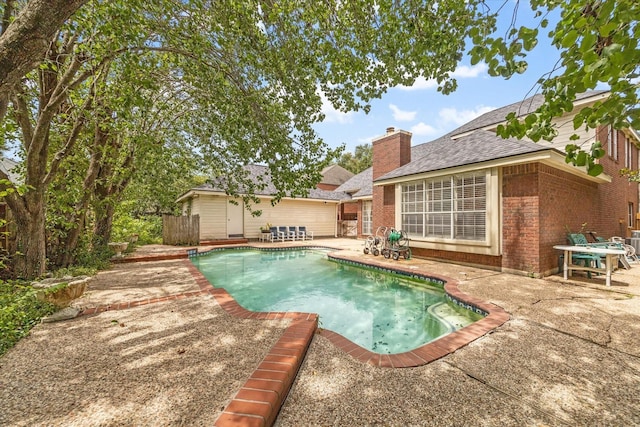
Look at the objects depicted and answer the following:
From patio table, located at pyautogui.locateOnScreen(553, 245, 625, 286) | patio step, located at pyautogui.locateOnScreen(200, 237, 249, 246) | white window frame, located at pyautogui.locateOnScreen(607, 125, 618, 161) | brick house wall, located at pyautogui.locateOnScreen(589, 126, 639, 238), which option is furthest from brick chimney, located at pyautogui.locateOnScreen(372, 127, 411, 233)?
patio step, located at pyautogui.locateOnScreen(200, 237, 249, 246)

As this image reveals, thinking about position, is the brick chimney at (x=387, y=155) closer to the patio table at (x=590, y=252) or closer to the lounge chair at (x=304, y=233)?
the lounge chair at (x=304, y=233)

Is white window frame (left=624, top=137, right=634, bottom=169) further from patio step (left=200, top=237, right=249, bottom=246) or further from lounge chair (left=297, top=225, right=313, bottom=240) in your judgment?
patio step (left=200, top=237, right=249, bottom=246)

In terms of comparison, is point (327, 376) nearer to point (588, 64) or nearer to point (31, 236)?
point (588, 64)

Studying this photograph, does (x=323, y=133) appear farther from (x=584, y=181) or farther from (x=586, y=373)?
(x=584, y=181)

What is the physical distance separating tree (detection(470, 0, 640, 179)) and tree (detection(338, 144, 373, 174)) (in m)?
45.0

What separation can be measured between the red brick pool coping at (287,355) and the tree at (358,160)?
4374 cm

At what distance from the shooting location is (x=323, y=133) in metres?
5.61

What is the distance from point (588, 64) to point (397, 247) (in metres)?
8.17

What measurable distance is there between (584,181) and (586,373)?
359 inches

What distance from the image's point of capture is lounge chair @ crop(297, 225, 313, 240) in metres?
17.2

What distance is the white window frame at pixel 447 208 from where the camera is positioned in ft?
25.3

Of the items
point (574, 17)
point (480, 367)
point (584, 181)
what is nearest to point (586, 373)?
point (480, 367)

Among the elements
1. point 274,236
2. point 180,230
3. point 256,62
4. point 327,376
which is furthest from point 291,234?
point 327,376

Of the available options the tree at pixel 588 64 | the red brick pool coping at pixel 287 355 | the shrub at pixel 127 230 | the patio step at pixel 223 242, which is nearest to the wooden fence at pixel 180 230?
the patio step at pixel 223 242
